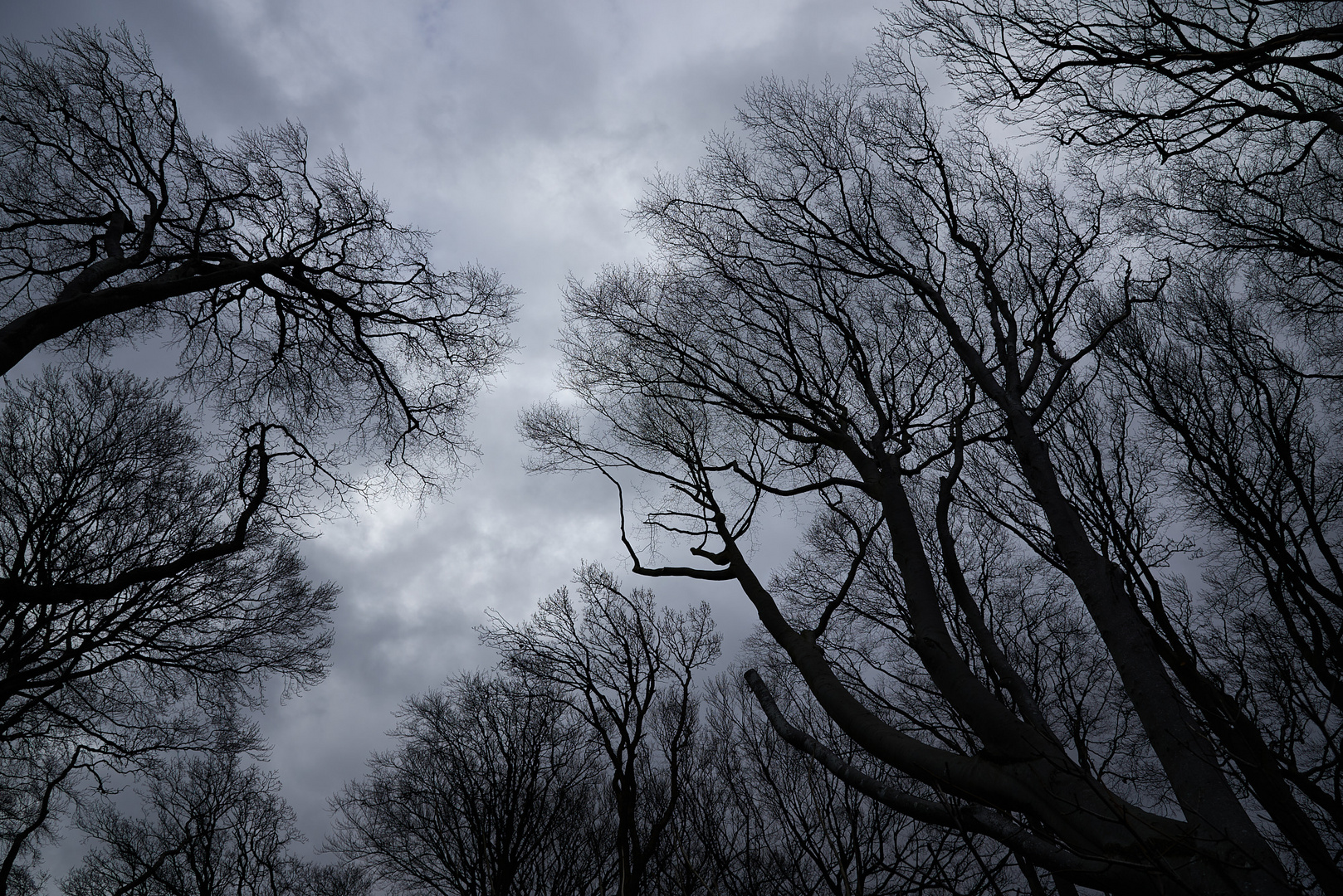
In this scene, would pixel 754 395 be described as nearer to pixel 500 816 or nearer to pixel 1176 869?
pixel 1176 869

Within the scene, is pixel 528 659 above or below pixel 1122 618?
above

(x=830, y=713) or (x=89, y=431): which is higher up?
(x=89, y=431)

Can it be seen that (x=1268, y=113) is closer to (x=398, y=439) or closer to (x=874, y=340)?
(x=874, y=340)

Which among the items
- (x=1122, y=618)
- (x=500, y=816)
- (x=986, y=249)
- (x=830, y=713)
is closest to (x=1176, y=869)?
(x=830, y=713)

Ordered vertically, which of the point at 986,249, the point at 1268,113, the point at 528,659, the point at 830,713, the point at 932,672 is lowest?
the point at 830,713

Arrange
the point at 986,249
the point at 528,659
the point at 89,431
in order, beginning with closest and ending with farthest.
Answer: the point at 986,249 < the point at 89,431 < the point at 528,659

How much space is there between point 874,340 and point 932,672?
4120 millimetres

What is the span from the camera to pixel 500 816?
30.5 ft

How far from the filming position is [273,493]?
23.4 feet

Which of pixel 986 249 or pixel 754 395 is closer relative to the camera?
pixel 754 395

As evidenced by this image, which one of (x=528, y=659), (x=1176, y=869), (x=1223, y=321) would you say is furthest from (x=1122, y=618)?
(x=528, y=659)

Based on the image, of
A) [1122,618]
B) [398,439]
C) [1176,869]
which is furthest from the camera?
[398,439]

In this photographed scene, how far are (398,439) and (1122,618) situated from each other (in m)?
8.01

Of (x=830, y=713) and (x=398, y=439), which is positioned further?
(x=398, y=439)
